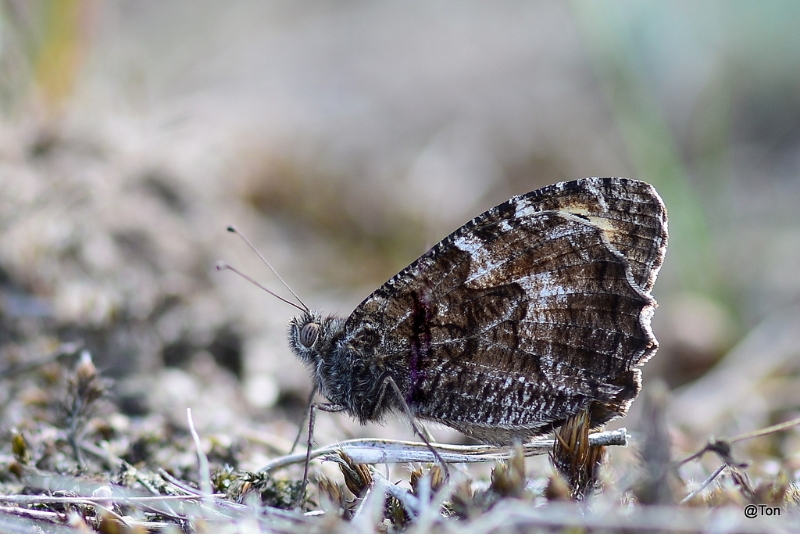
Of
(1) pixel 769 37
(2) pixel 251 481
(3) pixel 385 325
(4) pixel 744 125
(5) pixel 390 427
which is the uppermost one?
(1) pixel 769 37

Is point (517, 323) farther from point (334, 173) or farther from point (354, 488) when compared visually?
point (334, 173)

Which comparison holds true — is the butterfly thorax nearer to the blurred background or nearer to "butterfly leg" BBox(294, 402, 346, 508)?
"butterfly leg" BBox(294, 402, 346, 508)

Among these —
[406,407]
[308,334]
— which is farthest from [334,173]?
[406,407]

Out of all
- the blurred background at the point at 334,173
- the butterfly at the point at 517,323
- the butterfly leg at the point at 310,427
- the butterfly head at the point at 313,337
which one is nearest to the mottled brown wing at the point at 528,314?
the butterfly at the point at 517,323

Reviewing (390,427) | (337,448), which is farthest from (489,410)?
(390,427)

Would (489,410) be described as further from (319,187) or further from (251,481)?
(319,187)

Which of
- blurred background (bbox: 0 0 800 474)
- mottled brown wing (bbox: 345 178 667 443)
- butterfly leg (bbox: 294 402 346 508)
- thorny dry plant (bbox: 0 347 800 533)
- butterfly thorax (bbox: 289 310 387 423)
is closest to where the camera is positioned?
thorny dry plant (bbox: 0 347 800 533)

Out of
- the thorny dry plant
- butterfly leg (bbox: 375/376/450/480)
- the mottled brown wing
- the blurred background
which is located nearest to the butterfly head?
the mottled brown wing
